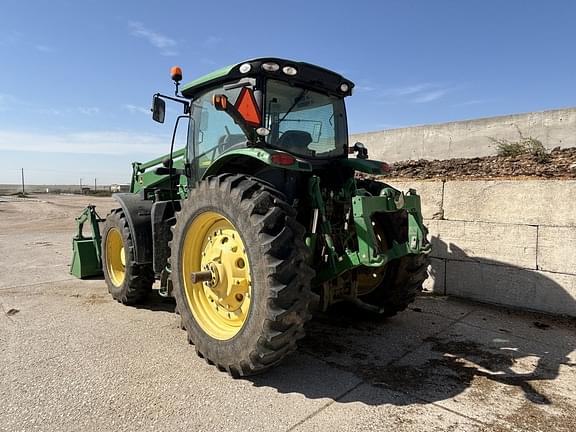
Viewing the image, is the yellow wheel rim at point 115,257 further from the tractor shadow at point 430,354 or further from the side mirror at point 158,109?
the tractor shadow at point 430,354

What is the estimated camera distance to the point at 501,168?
5617 mm

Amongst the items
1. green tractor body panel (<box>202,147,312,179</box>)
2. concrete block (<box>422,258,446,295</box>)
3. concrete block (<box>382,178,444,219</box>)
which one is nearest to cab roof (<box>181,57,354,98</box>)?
green tractor body panel (<box>202,147,312,179</box>)

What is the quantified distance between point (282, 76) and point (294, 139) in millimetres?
548

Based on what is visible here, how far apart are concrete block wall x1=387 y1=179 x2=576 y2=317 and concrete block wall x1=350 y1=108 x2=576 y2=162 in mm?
3151

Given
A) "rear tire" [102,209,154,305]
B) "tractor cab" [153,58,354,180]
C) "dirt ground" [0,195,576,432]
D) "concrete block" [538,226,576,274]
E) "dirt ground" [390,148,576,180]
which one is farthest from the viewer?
"dirt ground" [390,148,576,180]

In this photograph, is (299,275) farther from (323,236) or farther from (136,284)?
(136,284)

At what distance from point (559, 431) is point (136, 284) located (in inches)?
161

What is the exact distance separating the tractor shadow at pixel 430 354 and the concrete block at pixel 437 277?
0.54 metres

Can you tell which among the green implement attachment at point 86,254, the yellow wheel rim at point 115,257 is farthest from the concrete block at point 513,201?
the green implement attachment at point 86,254

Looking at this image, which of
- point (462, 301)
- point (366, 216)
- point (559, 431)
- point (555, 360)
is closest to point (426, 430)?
point (559, 431)

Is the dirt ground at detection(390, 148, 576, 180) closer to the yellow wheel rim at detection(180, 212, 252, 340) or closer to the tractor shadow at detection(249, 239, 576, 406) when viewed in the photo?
the tractor shadow at detection(249, 239, 576, 406)

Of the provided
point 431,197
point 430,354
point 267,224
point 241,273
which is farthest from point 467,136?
point 267,224

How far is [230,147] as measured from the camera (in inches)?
152

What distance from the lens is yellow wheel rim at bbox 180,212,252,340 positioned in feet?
10.7
